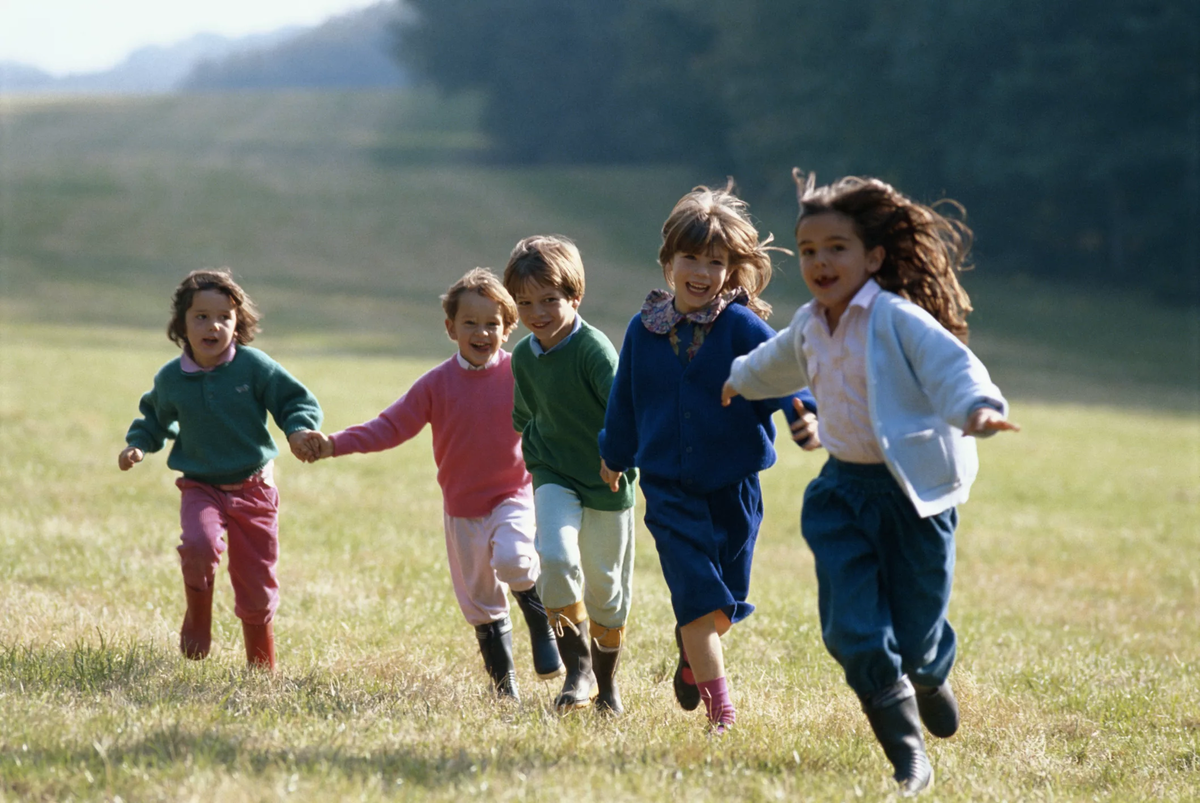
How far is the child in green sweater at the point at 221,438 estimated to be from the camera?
522cm

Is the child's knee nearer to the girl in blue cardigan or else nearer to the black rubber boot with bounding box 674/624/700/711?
the girl in blue cardigan

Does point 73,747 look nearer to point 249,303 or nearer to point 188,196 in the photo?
point 249,303

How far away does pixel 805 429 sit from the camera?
437 cm

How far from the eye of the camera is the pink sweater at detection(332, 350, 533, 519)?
5.25 m

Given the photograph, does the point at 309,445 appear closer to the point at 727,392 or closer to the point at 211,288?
the point at 211,288

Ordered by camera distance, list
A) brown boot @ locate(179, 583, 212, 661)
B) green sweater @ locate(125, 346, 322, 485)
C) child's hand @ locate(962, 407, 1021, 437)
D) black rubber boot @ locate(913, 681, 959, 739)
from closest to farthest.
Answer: child's hand @ locate(962, 407, 1021, 437) < black rubber boot @ locate(913, 681, 959, 739) < green sweater @ locate(125, 346, 322, 485) < brown boot @ locate(179, 583, 212, 661)

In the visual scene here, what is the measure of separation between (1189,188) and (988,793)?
3405 centimetres

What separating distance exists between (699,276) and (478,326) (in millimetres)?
1002

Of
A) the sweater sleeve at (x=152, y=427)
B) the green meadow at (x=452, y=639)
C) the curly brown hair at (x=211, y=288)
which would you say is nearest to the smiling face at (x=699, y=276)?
the green meadow at (x=452, y=639)

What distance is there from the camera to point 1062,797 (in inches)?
159

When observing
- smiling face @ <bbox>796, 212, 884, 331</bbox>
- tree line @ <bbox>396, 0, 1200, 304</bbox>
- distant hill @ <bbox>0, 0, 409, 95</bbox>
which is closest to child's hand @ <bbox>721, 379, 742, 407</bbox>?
smiling face @ <bbox>796, 212, 884, 331</bbox>

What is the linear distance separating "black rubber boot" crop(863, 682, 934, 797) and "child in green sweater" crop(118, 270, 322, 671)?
2458 mm

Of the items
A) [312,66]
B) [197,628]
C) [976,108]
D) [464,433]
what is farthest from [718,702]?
[312,66]

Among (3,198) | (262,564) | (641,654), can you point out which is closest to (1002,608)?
(641,654)
